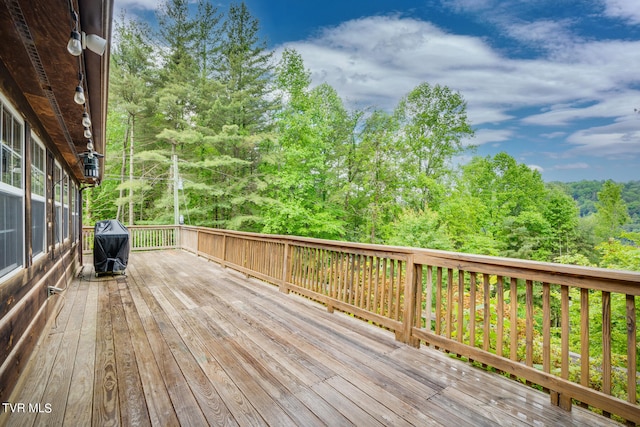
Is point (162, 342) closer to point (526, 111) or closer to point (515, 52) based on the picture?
point (515, 52)

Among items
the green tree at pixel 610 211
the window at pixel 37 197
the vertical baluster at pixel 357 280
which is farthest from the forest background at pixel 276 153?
the window at pixel 37 197

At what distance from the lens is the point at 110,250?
5.35 metres

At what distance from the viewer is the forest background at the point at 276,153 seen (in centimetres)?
1203

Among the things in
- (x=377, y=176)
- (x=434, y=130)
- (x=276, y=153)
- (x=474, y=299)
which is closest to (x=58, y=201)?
(x=474, y=299)

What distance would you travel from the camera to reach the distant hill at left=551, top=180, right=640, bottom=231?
748 inches

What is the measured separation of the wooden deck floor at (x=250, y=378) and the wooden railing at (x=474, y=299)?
0.15m

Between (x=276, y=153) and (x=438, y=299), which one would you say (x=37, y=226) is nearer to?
(x=438, y=299)

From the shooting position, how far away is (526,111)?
71.4 ft

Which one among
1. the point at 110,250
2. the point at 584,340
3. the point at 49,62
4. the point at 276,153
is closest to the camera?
the point at 584,340

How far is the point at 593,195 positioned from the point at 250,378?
31344 millimetres

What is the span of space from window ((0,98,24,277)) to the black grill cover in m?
3.51

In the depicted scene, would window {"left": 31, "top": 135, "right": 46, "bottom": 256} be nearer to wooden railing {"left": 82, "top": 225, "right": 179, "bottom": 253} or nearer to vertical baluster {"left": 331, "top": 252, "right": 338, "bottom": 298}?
vertical baluster {"left": 331, "top": 252, "right": 338, "bottom": 298}

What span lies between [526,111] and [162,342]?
27649mm

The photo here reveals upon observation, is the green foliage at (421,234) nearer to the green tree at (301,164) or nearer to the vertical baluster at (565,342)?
the green tree at (301,164)
